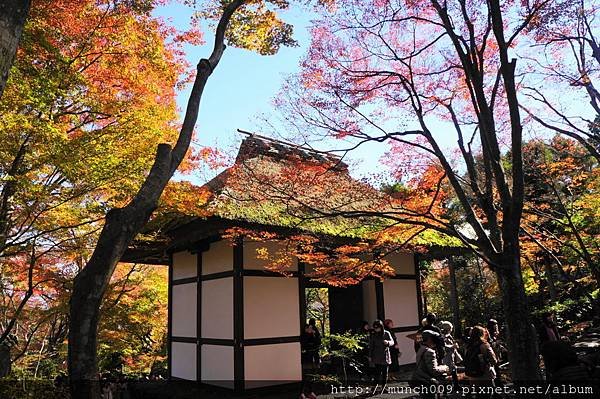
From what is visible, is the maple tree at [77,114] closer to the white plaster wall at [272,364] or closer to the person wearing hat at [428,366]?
the white plaster wall at [272,364]

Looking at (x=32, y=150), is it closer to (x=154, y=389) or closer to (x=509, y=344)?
(x=154, y=389)

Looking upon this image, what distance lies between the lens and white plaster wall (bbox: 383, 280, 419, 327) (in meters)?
10.1

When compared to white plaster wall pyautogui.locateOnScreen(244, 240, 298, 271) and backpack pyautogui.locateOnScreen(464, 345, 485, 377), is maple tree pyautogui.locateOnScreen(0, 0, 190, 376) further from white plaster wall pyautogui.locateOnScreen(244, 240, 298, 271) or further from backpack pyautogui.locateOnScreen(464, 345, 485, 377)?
backpack pyautogui.locateOnScreen(464, 345, 485, 377)

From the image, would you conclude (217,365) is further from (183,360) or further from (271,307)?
(183,360)

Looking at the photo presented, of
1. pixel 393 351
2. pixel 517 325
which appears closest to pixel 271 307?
pixel 393 351

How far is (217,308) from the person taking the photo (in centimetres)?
817

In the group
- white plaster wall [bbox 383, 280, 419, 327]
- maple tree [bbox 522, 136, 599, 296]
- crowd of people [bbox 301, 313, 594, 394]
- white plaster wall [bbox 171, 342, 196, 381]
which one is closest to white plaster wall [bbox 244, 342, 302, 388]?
crowd of people [bbox 301, 313, 594, 394]

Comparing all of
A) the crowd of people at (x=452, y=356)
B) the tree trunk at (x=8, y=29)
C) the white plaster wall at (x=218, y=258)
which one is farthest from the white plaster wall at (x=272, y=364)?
the tree trunk at (x=8, y=29)

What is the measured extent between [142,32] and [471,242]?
6.08 meters

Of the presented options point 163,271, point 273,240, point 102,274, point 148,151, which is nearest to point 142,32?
point 148,151

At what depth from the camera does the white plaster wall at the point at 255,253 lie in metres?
7.96

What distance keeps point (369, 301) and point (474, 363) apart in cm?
502

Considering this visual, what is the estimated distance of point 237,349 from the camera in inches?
292

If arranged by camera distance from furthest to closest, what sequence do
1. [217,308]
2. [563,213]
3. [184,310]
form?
[563,213] → [184,310] → [217,308]
